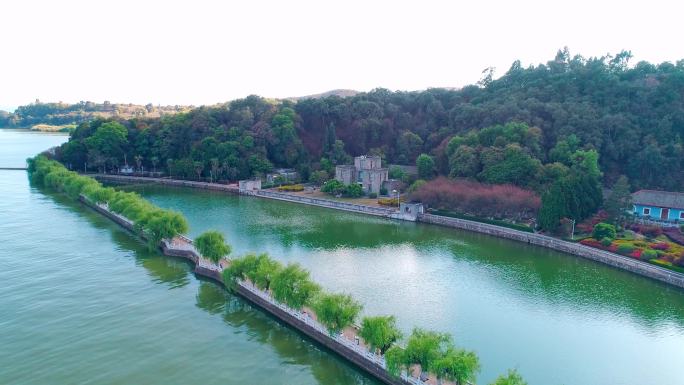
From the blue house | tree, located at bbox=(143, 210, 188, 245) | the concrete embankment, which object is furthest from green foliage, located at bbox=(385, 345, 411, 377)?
the blue house

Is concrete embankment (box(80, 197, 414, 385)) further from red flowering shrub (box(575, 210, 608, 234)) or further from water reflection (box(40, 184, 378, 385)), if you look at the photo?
red flowering shrub (box(575, 210, 608, 234))

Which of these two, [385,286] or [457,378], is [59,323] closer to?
[385,286]

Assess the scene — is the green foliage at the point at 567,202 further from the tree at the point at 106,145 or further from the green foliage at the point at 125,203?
the tree at the point at 106,145

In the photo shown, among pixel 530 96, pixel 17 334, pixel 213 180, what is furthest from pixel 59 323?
pixel 530 96

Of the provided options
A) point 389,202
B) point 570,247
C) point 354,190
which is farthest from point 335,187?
point 570,247

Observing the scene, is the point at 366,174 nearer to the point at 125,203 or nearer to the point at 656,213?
the point at 125,203

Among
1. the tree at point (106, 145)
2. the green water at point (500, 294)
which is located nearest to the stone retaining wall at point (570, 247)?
the green water at point (500, 294)
